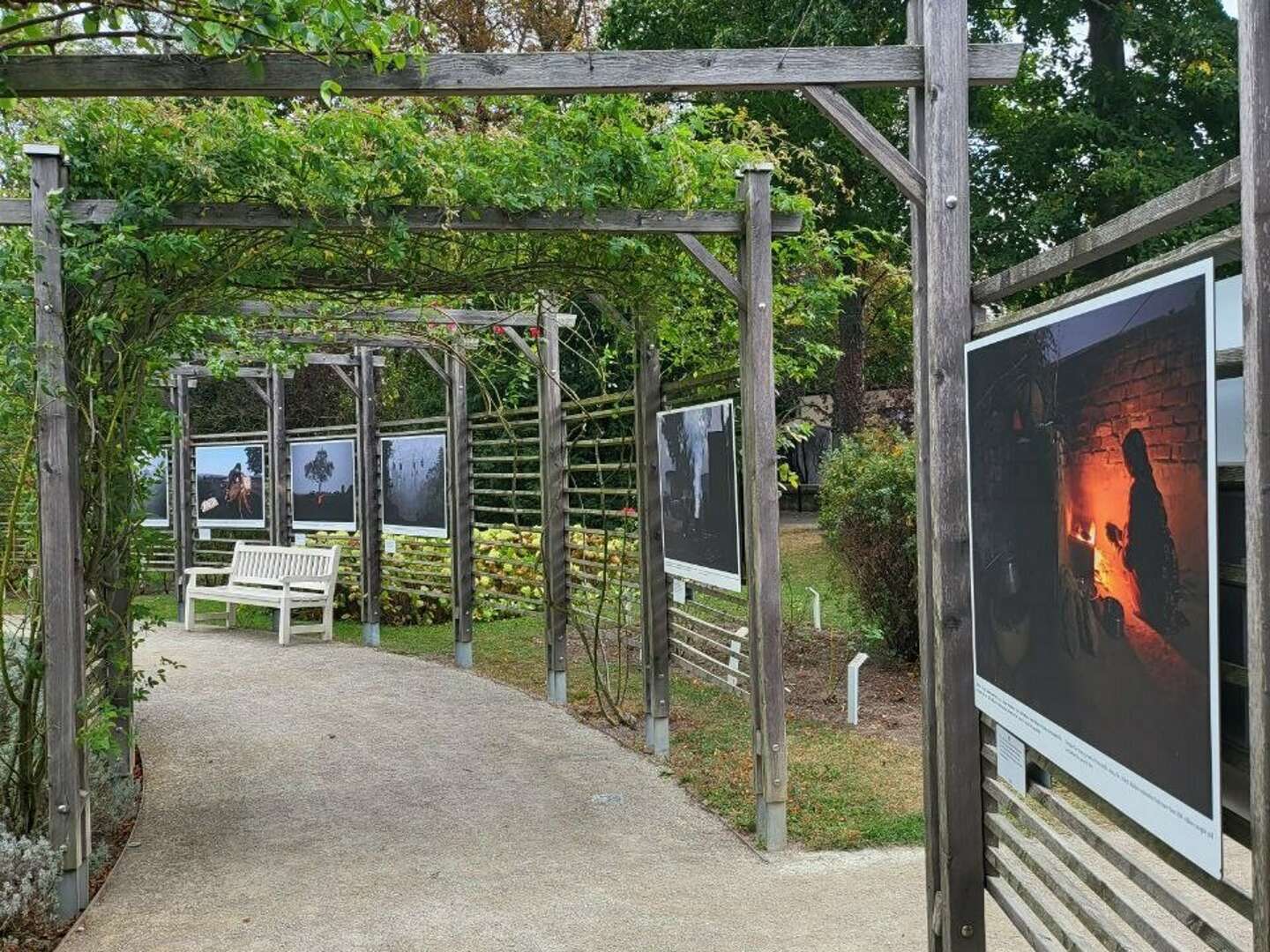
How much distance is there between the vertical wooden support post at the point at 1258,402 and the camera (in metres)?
1.77

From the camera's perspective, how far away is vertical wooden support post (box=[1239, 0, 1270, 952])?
1.77 m

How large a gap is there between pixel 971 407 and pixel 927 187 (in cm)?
70

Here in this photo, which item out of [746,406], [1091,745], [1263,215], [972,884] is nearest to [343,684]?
[746,406]

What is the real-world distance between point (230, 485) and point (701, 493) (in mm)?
10205

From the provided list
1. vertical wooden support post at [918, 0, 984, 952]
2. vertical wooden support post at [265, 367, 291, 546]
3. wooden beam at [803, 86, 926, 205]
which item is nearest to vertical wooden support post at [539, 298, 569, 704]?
wooden beam at [803, 86, 926, 205]

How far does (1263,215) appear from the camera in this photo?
5.90ft

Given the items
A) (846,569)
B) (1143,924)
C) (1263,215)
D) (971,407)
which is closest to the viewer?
(1263,215)

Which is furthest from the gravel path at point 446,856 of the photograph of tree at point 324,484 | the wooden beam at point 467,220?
the photograph of tree at point 324,484

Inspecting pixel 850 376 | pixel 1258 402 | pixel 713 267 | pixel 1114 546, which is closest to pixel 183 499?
pixel 850 376

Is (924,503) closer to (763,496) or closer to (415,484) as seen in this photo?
(763,496)

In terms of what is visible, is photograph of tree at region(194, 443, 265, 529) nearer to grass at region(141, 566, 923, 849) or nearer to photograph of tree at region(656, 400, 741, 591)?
grass at region(141, 566, 923, 849)

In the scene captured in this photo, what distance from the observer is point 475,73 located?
143 inches

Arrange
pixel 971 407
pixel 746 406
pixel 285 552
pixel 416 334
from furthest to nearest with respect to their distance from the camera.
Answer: pixel 285 552, pixel 416 334, pixel 746 406, pixel 971 407

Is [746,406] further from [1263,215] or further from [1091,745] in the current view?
[1263,215]
